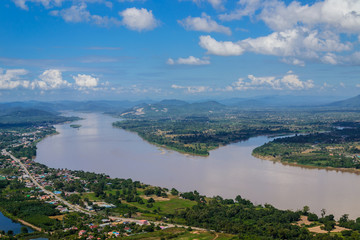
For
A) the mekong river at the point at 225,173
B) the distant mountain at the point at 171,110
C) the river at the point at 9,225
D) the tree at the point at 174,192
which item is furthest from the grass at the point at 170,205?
the distant mountain at the point at 171,110

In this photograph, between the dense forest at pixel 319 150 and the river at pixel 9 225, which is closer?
the river at pixel 9 225

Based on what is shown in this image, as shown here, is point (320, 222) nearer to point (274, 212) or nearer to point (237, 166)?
point (274, 212)

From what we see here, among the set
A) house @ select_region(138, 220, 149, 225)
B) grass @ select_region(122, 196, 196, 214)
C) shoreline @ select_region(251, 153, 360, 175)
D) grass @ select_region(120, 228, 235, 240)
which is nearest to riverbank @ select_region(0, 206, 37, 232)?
house @ select_region(138, 220, 149, 225)

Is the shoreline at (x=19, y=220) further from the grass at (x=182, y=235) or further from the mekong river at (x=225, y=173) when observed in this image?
the mekong river at (x=225, y=173)

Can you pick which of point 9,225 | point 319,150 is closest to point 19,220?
point 9,225

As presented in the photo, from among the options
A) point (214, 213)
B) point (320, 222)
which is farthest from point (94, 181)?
point (320, 222)

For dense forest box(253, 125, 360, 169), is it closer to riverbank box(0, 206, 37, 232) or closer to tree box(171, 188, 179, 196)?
tree box(171, 188, 179, 196)

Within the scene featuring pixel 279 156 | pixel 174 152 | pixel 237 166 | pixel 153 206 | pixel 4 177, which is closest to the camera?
pixel 153 206

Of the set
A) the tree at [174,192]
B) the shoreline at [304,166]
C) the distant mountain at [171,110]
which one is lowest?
the tree at [174,192]
